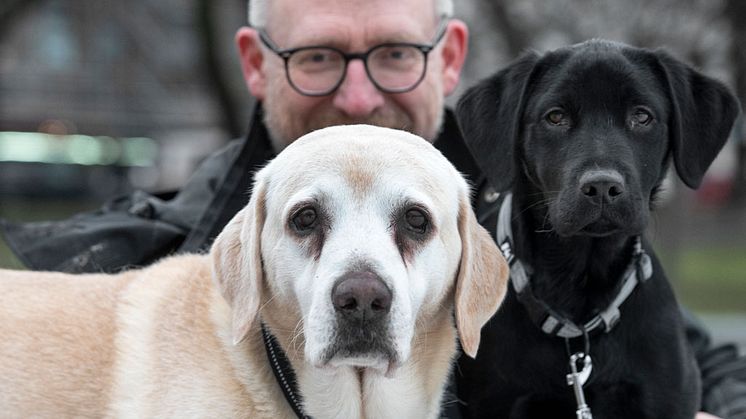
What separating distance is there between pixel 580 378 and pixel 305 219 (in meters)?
1.12

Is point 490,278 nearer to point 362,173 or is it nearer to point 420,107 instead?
point 362,173

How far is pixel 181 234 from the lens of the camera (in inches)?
177

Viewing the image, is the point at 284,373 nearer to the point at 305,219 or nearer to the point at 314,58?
the point at 305,219

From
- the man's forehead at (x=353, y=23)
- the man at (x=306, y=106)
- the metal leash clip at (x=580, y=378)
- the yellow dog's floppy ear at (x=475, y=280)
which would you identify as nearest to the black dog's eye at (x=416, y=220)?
the yellow dog's floppy ear at (x=475, y=280)

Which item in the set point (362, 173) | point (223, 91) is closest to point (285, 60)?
point (362, 173)

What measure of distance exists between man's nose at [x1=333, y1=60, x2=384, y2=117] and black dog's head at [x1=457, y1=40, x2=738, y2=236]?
2.21 ft

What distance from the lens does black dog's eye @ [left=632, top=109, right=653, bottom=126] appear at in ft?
11.8

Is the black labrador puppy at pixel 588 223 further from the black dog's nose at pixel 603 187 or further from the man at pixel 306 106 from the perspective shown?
the man at pixel 306 106

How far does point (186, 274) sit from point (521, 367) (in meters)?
1.20

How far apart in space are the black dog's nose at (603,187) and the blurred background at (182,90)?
3.43 ft

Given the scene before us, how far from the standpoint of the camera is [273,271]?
9.87ft

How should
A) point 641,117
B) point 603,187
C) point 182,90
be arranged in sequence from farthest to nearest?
point 182,90
point 641,117
point 603,187

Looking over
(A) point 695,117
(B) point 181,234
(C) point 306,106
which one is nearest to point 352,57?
(C) point 306,106

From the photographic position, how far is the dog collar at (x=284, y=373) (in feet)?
10.2
